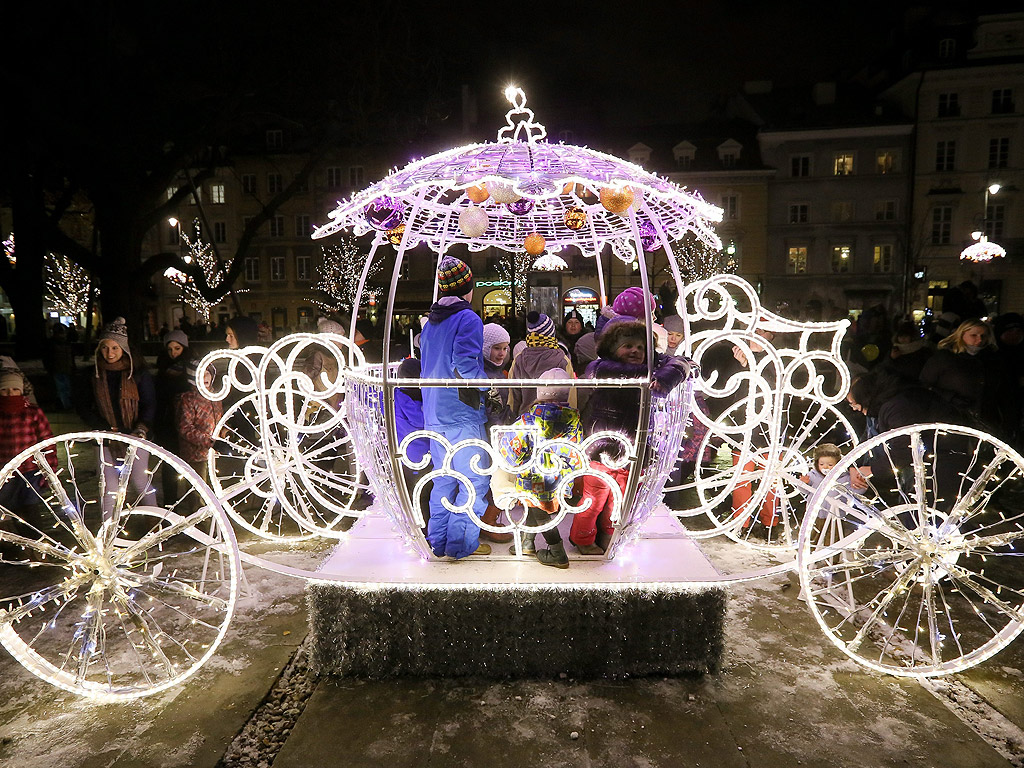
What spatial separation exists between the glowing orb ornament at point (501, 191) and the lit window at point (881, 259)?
3312 centimetres

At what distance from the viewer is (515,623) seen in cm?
343

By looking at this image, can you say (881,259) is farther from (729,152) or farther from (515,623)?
(515,623)

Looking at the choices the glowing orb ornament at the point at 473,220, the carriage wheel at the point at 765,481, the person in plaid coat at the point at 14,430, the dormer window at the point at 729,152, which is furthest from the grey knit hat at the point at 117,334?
the dormer window at the point at 729,152

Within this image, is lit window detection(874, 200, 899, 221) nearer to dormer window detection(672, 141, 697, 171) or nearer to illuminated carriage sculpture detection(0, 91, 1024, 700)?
dormer window detection(672, 141, 697, 171)

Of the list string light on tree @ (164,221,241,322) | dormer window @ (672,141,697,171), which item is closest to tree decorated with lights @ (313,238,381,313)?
string light on tree @ (164,221,241,322)

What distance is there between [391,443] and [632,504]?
4.55 ft

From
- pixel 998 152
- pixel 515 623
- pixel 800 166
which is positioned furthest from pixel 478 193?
pixel 998 152

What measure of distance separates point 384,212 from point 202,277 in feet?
41.0

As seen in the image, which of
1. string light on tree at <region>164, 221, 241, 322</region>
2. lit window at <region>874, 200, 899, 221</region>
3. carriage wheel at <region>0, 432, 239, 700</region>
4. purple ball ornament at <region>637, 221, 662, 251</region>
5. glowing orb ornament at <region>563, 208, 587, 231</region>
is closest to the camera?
carriage wheel at <region>0, 432, 239, 700</region>

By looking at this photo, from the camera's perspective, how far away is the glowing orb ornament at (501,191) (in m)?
3.45

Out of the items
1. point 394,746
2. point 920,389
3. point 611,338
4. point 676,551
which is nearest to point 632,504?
point 676,551

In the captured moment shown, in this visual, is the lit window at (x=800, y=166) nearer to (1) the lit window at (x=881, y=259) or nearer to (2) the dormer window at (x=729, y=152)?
(2) the dormer window at (x=729, y=152)

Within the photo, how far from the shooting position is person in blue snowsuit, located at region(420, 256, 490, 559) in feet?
11.9

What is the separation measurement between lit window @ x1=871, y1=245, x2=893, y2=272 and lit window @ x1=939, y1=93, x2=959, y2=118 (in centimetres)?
631
